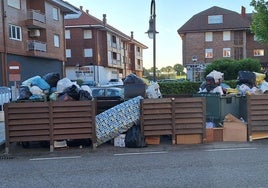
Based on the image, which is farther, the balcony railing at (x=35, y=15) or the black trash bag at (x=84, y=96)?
the balcony railing at (x=35, y=15)

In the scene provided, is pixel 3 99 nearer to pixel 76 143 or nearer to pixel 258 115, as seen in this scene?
pixel 76 143

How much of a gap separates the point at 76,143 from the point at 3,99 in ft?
31.2

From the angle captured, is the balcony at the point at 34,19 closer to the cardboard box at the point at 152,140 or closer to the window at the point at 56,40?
the window at the point at 56,40

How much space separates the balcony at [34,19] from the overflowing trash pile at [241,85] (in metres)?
24.8

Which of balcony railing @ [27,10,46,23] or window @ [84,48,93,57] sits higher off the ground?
balcony railing @ [27,10,46,23]

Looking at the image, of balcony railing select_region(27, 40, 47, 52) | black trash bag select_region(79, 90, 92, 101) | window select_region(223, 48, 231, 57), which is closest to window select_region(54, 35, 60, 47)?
balcony railing select_region(27, 40, 47, 52)

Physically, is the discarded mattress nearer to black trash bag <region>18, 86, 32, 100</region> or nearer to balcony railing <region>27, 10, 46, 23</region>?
black trash bag <region>18, 86, 32, 100</region>

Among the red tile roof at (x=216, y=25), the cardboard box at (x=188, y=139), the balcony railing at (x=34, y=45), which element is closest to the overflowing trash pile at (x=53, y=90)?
the cardboard box at (x=188, y=139)

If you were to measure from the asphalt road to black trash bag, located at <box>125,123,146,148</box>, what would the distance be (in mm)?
212

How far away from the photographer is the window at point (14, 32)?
31.3 m

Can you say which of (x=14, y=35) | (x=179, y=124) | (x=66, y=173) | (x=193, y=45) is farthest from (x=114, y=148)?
(x=193, y=45)

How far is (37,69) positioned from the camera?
36.3 metres

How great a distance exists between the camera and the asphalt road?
6.34 metres

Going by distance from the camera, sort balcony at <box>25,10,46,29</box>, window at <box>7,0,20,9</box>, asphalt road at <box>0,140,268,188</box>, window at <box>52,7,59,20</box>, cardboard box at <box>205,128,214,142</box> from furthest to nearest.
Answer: window at <box>52,7,59,20</box> → balcony at <box>25,10,46,29</box> → window at <box>7,0,20,9</box> → cardboard box at <box>205,128,214,142</box> → asphalt road at <box>0,140,268,188</box>
